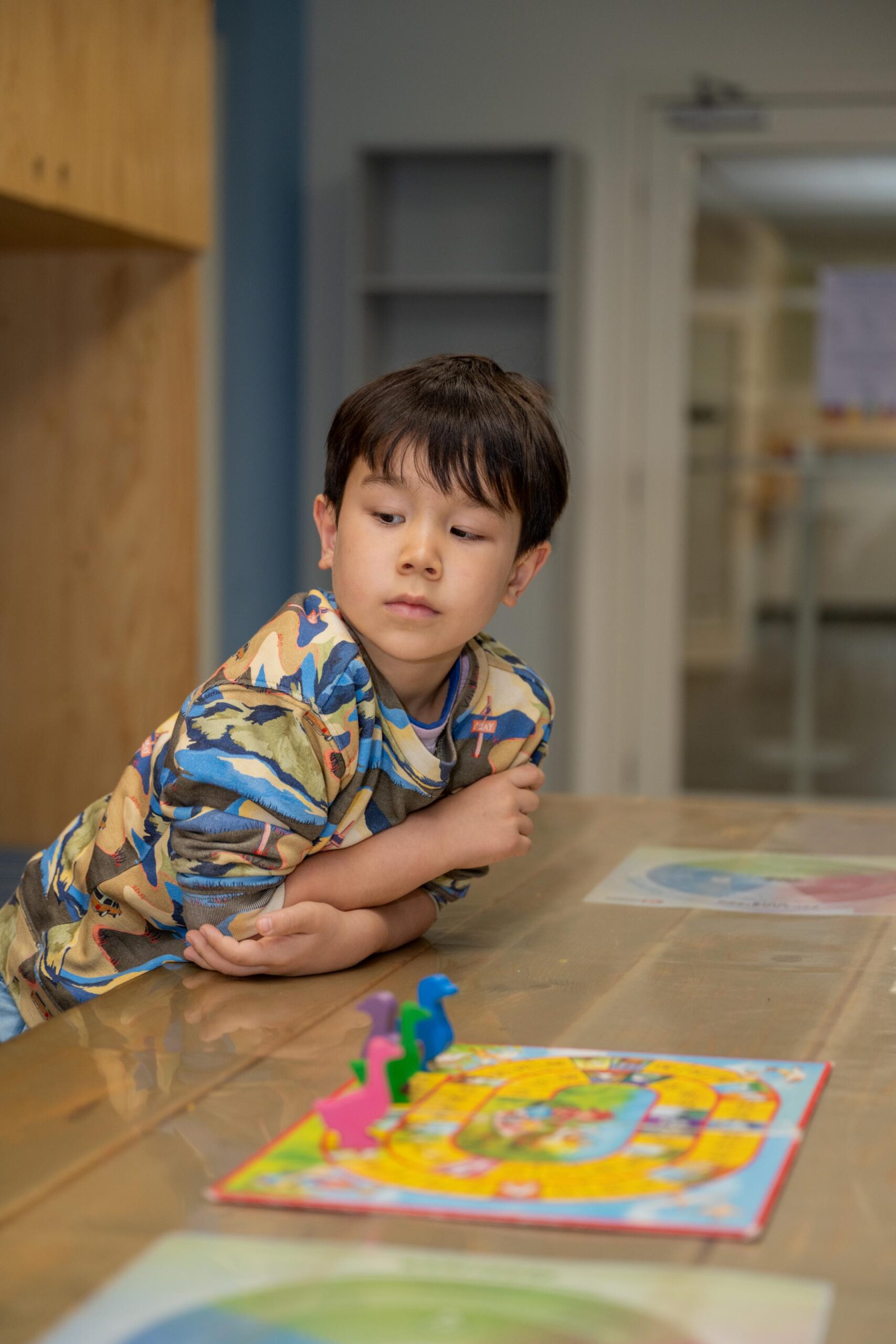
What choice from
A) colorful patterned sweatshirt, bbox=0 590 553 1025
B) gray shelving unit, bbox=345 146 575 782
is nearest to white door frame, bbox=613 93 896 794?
gray shelving unit, bbox=345 146 575 782

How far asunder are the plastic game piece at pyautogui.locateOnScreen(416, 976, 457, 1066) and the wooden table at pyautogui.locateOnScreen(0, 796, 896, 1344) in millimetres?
42

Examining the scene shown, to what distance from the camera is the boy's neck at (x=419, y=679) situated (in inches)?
40.5

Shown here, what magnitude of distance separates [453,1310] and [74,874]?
2.20ft

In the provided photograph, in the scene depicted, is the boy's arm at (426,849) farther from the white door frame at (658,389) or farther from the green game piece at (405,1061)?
the white door frame at (658,389)

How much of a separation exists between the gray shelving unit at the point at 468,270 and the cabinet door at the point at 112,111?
1.31 m

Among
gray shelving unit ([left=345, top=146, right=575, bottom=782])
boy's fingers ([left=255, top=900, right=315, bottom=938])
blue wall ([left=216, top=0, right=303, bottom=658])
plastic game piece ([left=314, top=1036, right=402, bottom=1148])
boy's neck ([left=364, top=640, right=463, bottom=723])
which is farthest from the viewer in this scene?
gray shelving unit ([left=345, top=146, right=575, bottom=782])

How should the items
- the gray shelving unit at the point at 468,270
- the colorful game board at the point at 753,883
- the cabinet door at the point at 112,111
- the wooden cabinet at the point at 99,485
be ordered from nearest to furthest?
the colorful game board at the point at 753,883
the cabinet door at the point at 112,111
the wooden cabinet at the point at 99,485
the gray shelving unit at the point at 468,270

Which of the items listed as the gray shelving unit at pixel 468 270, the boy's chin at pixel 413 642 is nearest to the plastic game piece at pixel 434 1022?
the boy's chin at pixel 413 642

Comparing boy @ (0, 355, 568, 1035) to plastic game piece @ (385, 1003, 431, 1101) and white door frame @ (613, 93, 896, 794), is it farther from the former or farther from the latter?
white door frame @ (613, 93, 896, 794)

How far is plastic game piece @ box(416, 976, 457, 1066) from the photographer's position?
73 centimetres

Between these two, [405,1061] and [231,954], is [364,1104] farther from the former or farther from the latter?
[231,954]

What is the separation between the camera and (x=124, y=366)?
2486 mm

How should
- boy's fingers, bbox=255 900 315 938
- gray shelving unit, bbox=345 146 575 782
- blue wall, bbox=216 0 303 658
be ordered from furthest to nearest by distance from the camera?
gray shelving unit, bbox=345 146 575 782, blue wall, bbox=216 0 303 658, boy's fingers, bbox=255 900 315 938

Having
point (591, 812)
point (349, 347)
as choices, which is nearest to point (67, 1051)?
point (591, 812)
